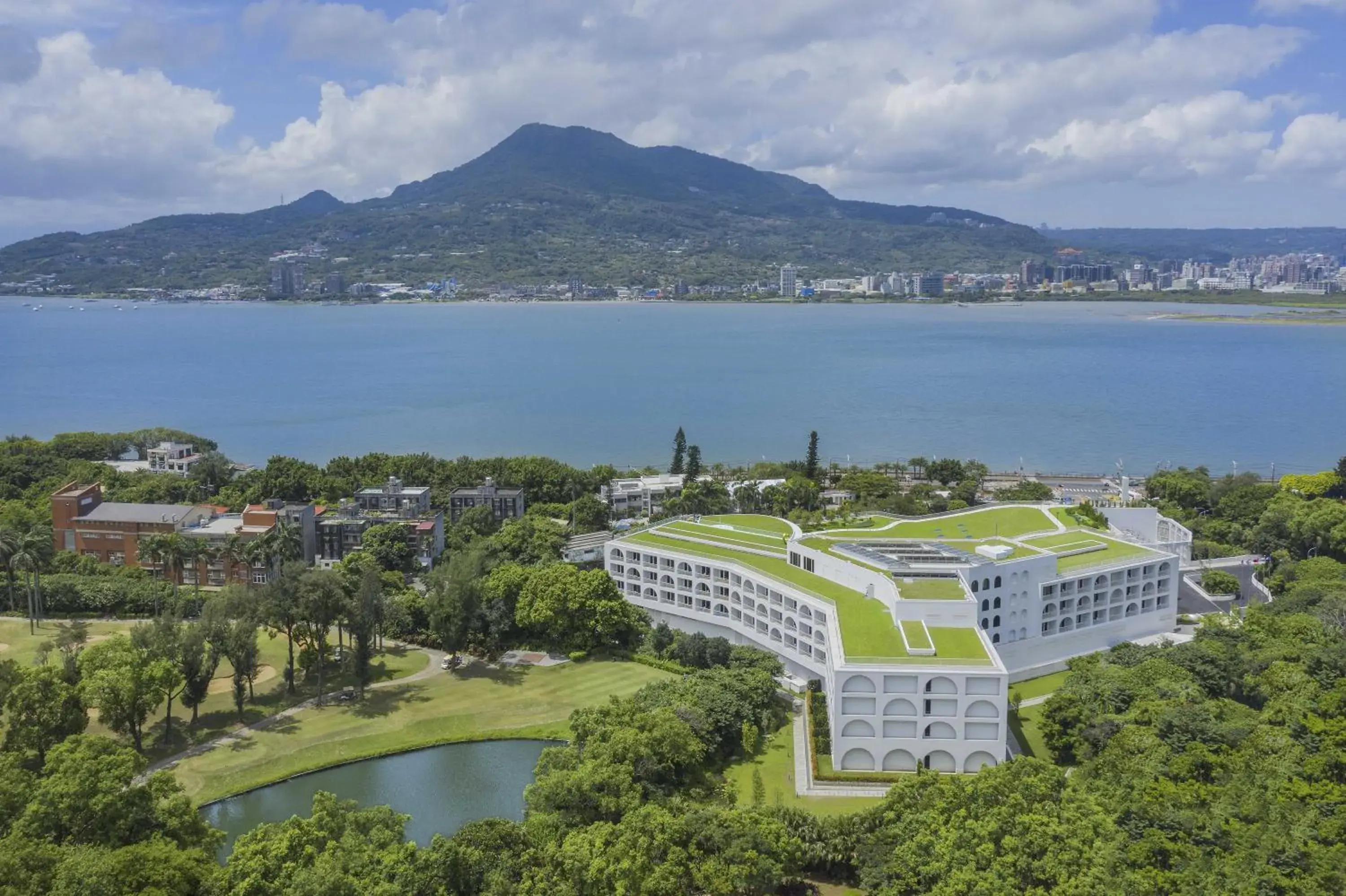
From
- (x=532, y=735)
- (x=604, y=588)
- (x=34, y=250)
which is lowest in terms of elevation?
(x=532, y=735)

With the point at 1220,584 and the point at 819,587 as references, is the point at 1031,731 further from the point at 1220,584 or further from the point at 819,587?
the point at 1220,584

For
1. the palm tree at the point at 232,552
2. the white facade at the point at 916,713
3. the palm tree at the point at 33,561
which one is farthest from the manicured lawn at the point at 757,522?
the palm tree at the point at 33,561

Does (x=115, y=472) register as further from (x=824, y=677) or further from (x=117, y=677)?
(x=824, y=677)

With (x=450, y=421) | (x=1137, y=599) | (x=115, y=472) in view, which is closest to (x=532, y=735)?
(x=1137, y=599)

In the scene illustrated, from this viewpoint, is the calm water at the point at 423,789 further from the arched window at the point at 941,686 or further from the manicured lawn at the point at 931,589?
the manicured lawn at the point at 931,589

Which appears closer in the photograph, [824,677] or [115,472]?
[824,677]

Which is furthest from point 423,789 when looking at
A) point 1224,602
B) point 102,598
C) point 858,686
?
point 1224,602
